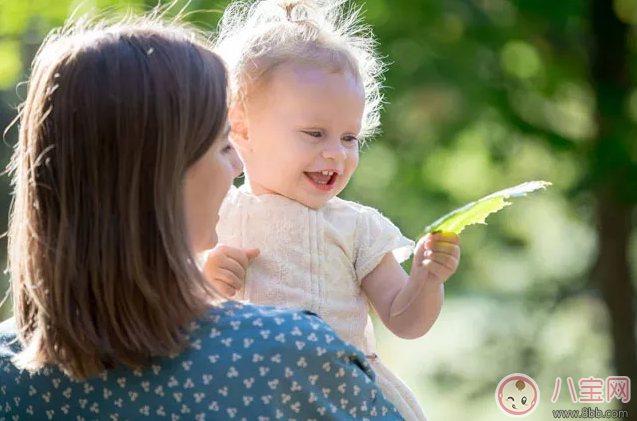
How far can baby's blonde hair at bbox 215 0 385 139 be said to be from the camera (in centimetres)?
228

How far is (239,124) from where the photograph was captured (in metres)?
2.32

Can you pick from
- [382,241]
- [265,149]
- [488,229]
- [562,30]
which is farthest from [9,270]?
[488,229]

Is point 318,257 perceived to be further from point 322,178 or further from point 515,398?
point 515,398

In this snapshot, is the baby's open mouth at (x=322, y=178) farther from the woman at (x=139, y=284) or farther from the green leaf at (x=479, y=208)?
the woman at (x=139, y=284)

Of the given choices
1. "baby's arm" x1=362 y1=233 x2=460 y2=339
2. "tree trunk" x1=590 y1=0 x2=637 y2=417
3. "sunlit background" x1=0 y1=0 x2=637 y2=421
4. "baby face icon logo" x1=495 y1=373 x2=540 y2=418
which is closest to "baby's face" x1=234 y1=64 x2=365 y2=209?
"baby's arm" x1=362 y1=233 x2=460 y2=339

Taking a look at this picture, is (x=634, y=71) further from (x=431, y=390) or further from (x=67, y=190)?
(x=67, y=190)

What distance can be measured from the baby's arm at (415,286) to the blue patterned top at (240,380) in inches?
22.2

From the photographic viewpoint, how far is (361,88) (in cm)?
231

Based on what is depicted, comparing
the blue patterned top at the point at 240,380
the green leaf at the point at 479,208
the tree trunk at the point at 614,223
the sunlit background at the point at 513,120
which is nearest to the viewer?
the blue patterned top at the point at 240,380

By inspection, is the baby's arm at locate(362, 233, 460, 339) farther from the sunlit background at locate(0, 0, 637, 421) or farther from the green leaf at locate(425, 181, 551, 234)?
the sunlit background at locate(0, 0, 637, 421)

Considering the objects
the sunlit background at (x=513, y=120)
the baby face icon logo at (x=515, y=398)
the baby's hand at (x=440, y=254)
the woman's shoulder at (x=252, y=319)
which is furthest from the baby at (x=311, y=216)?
the sunlit background at (x=513, y=120)

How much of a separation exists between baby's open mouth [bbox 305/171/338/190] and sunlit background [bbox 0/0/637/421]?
333 cm

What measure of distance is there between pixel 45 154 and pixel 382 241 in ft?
2.97

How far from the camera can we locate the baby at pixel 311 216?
2.23 m
